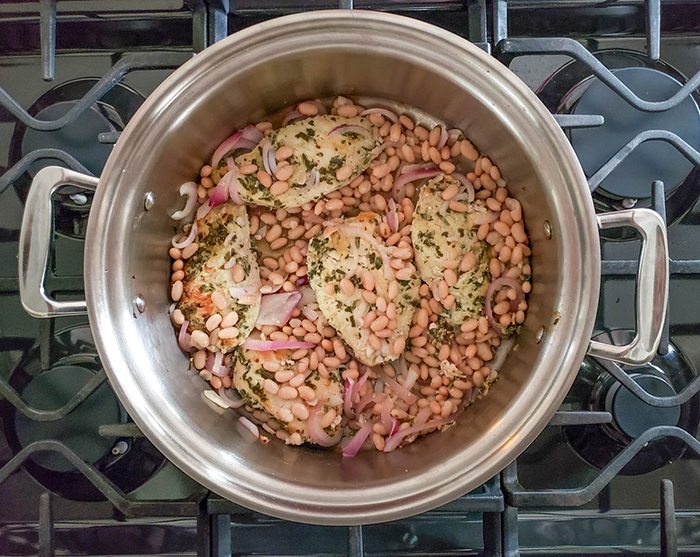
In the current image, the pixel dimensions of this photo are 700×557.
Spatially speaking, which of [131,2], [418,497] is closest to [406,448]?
[418,497]

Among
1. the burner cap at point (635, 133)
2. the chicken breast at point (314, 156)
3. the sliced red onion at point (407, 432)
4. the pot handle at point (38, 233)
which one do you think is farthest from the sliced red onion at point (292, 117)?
the sliced red onion at point (407, 432)

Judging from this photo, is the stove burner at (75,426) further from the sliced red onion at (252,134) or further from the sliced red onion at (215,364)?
the sliced red onion at (252,134)

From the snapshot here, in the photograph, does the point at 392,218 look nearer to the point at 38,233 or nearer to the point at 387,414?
the point at 387,414

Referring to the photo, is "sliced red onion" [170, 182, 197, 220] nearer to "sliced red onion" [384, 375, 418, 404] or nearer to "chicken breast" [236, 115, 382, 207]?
"chicken breast" [236, 115, 382, 207]

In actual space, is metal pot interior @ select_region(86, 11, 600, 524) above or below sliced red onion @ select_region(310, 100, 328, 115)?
below

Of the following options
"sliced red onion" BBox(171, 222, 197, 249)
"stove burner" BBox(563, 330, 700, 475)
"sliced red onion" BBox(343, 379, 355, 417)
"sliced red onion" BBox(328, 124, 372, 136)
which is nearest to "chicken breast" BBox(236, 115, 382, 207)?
"sliced red onion" BBox(328, 124, 372, 136)

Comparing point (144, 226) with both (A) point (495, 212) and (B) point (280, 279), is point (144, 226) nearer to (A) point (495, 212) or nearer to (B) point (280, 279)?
(B) point (280, 279)
